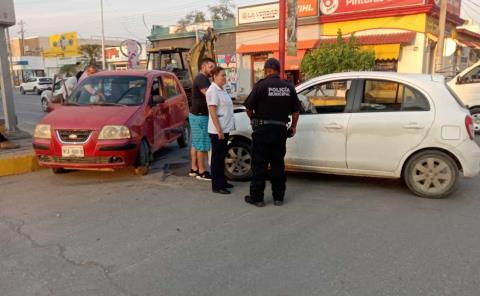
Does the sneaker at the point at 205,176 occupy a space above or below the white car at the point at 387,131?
below

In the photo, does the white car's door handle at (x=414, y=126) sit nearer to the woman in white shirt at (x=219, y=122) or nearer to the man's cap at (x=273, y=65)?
Answer: the man's cap at (x=273, y=65)

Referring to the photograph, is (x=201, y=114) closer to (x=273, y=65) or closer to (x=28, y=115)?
(x=273, y=65)

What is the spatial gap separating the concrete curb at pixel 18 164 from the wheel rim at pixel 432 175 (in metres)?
6.03

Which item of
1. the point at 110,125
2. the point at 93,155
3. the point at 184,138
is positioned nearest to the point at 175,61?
the point at 184,138

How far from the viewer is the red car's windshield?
267 inches

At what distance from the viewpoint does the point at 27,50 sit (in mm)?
78562

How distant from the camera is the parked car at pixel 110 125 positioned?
587 cm

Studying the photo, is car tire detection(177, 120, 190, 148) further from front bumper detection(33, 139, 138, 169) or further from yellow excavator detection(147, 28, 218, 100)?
yellow excavator detection(147, 28, 218, 100)

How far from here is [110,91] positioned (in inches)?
274

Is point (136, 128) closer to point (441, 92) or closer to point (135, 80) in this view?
point (135, 80)

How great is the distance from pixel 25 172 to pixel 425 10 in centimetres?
1752

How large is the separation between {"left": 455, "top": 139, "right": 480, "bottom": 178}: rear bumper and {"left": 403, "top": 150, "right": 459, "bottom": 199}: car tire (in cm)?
10

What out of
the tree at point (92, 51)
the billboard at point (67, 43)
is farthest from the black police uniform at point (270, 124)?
the billboard at point (67, 43)

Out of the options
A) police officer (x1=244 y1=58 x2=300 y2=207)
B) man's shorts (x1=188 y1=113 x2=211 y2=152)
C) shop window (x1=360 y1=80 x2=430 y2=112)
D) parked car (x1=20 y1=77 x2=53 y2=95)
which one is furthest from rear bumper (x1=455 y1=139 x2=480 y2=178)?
parked car (x1=20 y1=77 x2=53 y2=95)
